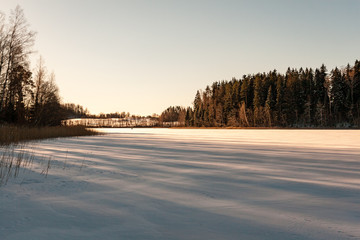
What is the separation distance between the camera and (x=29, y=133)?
15.7 metres

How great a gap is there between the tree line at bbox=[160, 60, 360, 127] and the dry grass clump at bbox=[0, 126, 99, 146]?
1905 inches

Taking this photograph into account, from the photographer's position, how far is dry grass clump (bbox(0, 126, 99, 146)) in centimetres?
1214

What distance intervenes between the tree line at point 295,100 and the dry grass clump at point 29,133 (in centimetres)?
4839

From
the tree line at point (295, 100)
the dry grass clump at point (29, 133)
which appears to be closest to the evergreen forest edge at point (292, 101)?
the tree line at point (295, 100)

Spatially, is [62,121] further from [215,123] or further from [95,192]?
[215,123]

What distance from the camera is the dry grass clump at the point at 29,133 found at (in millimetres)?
12141

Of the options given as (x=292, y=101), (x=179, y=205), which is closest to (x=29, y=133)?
(x=179, y=205)

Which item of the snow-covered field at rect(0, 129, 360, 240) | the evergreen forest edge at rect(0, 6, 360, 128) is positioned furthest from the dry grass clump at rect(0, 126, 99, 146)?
the evergreen forest edge at rect(0, 6, 360, 128)

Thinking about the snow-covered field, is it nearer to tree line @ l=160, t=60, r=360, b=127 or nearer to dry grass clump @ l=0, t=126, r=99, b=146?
dry grass clump @ l=0, t=126, r=99, b=146

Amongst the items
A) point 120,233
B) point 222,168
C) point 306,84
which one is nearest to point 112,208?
point 120,233

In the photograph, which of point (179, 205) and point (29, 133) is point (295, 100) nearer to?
point (29, 133)

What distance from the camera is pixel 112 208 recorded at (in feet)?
9.86

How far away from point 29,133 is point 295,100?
2284 inches

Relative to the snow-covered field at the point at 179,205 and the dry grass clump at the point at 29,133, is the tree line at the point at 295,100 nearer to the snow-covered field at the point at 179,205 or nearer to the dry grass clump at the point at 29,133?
the dry grass clump at the point at 29,133
